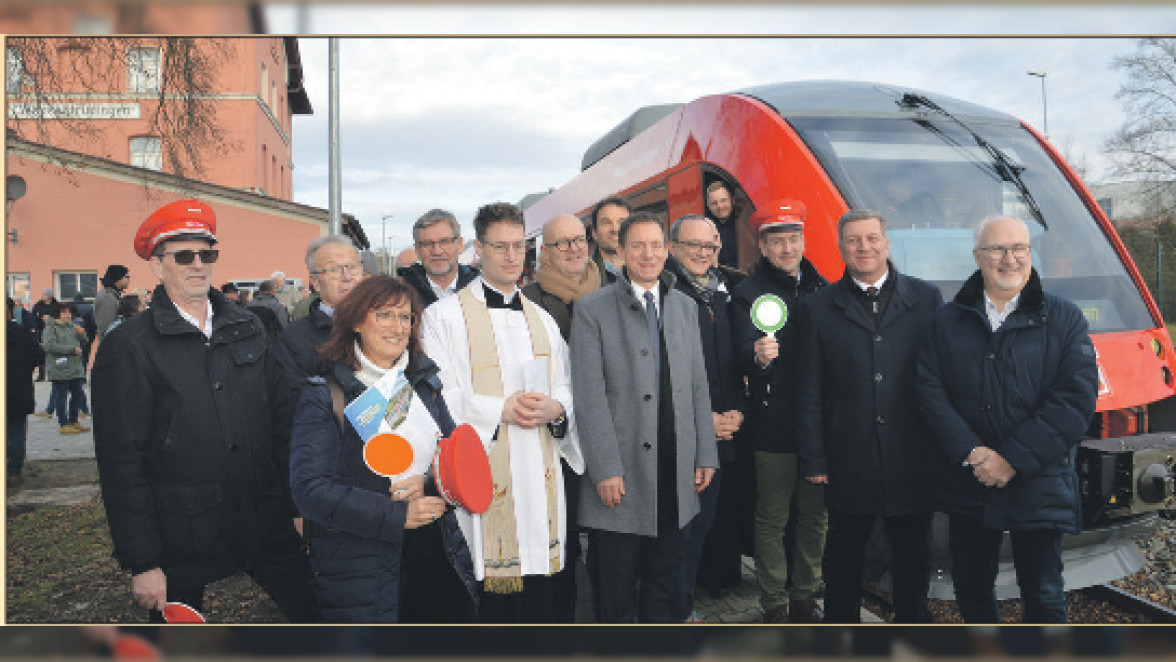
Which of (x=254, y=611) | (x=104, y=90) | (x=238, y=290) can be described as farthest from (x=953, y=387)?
(x=238, y=290)

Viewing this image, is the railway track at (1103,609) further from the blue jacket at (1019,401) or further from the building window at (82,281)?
the building window at (82,281)

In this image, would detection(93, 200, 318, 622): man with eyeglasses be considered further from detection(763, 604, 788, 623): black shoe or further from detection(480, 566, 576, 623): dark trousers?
detection(763, 604, 788, 623): black shoe

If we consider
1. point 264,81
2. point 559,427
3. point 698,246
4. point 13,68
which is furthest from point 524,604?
point 264,81

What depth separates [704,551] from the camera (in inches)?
173

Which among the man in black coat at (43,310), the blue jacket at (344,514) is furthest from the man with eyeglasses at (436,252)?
the man in black coat at (43,310)

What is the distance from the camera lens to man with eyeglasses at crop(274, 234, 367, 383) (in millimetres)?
3506

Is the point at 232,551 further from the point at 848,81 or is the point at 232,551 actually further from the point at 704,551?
the point at 848,81

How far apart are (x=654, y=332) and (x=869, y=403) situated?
967mm

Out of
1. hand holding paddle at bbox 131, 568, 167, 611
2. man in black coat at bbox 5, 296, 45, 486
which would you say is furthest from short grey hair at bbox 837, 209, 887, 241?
man in black coat at bbox 5, 296, 45, 486

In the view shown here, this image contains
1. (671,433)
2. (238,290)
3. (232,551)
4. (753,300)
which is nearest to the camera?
(232,551)

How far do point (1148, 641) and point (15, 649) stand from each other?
4665 mm

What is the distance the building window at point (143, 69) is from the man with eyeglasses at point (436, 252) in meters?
1.58

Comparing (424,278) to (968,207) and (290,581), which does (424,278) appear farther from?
(968,207)

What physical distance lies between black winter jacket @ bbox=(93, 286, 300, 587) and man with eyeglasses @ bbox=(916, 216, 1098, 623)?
262cm
